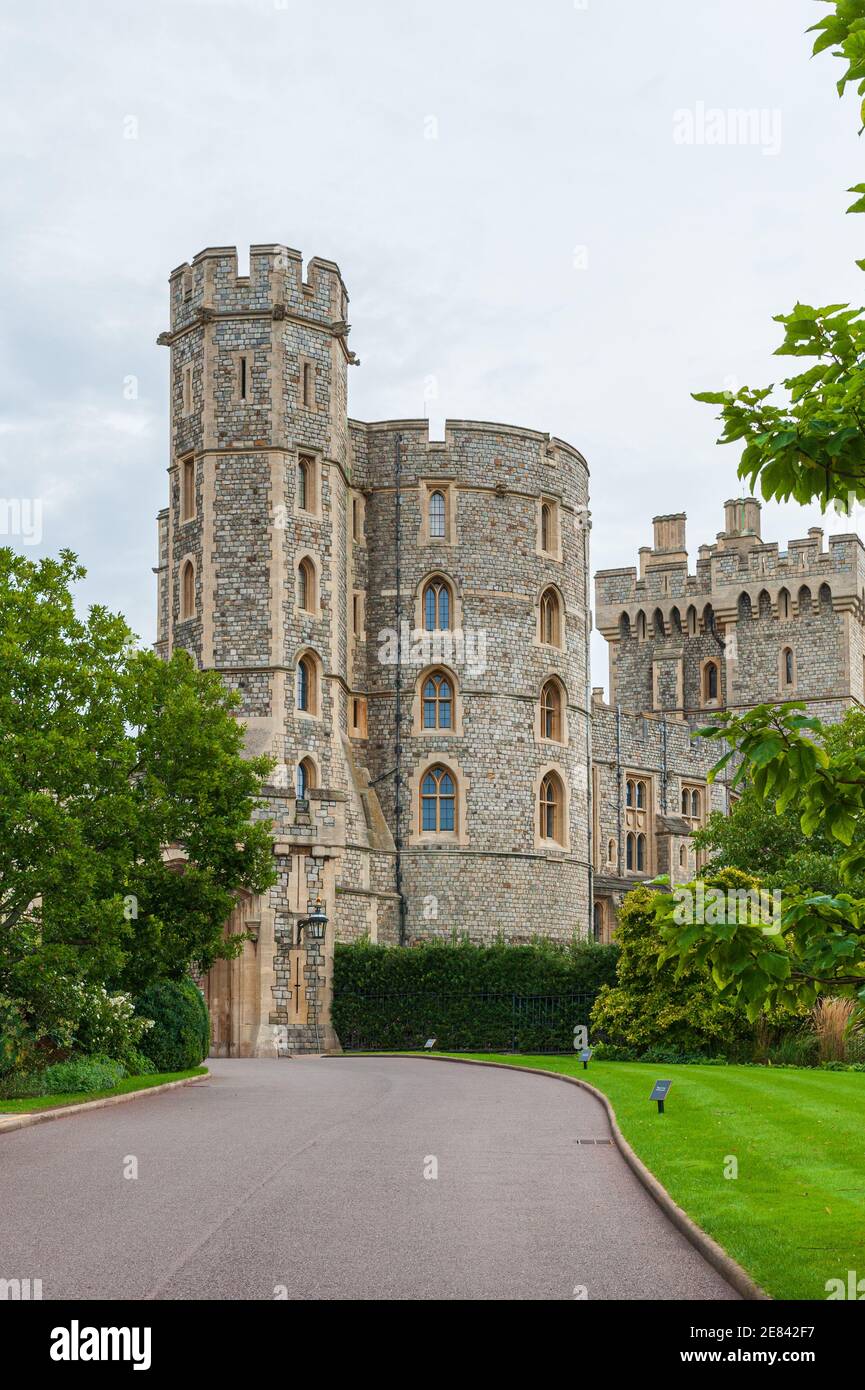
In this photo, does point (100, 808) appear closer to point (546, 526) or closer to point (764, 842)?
point (764, 842)

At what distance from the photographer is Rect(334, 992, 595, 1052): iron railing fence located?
122ft

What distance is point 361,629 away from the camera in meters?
47.0

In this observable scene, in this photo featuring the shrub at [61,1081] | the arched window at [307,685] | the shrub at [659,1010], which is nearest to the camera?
the shrub at [61,1081]

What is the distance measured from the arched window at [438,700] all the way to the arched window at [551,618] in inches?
138

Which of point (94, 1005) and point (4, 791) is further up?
point (4, 791)

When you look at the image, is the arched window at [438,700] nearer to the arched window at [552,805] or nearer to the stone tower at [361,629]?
the stone tower at [361,629]

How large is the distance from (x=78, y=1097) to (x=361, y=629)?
2698 cm

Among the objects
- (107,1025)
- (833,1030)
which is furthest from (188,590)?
(833,1030)

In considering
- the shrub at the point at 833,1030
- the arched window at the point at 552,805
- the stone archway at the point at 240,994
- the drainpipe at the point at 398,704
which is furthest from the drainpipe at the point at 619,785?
the shrub at the point at 833,1030

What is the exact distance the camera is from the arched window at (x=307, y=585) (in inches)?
1650
